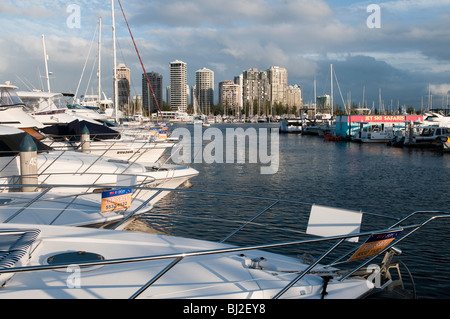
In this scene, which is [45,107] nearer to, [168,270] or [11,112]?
[11,112]

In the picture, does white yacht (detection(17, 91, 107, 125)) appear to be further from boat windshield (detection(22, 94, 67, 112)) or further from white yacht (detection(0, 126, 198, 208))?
white yacht (detection(0, 126, 198, 208))

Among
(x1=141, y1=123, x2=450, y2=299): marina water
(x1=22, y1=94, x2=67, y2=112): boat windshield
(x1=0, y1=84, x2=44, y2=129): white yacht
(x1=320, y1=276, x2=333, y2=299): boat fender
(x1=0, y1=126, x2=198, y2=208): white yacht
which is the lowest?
(x1=141, y1=123, x2=450, y2=299): marina water

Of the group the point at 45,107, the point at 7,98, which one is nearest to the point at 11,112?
the point at 7,98

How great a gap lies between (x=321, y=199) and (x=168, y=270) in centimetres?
1417

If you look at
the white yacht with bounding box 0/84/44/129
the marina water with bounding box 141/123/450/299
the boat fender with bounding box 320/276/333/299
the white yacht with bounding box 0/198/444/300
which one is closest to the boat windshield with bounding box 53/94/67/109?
the white yacht with bounding box 0/84/44/129

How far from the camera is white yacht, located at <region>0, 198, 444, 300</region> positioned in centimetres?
352

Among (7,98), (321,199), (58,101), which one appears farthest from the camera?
(58,101)

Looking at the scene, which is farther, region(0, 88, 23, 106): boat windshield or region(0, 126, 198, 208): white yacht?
region(0, 88, 23, 106): boat windshield

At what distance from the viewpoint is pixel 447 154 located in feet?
124

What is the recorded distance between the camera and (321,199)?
17.1 metres

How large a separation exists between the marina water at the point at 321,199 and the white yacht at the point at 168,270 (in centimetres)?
140

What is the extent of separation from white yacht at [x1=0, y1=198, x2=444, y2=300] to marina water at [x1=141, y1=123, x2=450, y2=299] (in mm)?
1398
